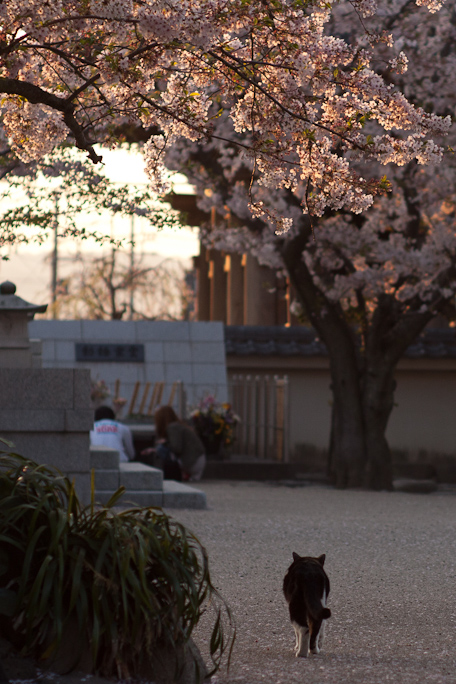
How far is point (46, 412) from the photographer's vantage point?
9.84 m

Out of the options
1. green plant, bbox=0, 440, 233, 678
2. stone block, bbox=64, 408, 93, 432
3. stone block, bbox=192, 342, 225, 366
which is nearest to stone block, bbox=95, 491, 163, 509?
stone block, bbox=64, 408, 93, 432

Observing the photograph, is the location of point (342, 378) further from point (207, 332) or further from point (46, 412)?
point (46, 412)

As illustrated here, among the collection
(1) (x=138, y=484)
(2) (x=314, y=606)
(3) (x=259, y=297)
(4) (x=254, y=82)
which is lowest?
(1) (x=138, y=484)

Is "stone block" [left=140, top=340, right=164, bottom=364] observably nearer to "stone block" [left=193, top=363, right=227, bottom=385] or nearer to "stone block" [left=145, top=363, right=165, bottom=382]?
"stone block" [left=145, top=363, right=165, bottom=382]

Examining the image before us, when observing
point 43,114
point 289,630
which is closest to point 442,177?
point 43,114

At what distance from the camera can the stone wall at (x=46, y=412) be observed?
9.79 meters

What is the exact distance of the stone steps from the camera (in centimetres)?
1133

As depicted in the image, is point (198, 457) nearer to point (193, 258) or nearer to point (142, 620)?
point (142, 620)

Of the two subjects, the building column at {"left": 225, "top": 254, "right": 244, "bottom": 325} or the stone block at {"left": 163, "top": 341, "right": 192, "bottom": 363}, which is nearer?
the stone block at {"left": 163, "top": 341, "right": 192, "bottom": 363}

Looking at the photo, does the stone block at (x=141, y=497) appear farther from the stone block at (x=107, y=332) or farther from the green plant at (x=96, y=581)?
the stone block at (x=107, y=332)

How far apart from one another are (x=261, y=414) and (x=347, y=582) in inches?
527

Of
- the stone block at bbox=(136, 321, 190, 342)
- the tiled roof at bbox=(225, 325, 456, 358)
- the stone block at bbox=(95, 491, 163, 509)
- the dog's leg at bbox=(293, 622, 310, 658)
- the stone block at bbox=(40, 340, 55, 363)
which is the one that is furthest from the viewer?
the stone block at bbox=(136, 321, 190, 342)

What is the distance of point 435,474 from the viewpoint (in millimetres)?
21125

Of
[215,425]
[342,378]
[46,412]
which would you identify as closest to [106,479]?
[46,412]
